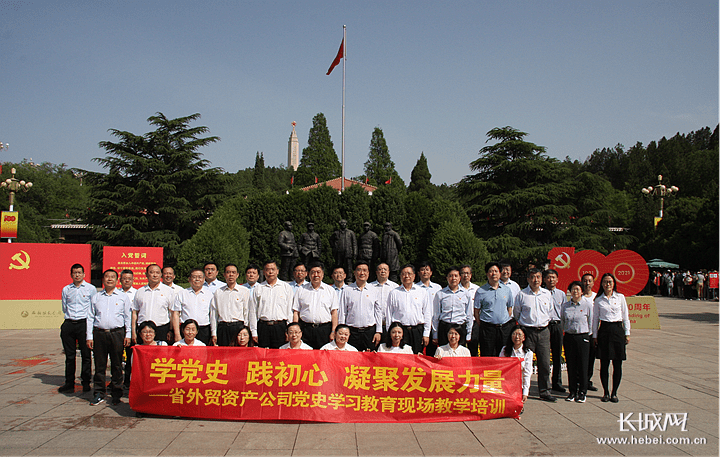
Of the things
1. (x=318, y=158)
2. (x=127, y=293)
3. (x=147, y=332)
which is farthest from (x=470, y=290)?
(x=318, y=158)

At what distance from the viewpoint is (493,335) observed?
5.47m

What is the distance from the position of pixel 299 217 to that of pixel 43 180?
33608mm

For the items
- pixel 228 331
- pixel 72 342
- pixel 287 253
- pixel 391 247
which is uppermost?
pixel 391 247

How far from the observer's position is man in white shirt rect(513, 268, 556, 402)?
5.34 m

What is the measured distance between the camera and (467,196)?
23672mm

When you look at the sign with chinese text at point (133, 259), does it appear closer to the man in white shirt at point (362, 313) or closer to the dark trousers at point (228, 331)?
the dark trousers at point (228, 331)

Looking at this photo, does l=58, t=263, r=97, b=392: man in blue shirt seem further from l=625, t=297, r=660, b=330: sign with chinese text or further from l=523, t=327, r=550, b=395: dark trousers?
l=625, t=297, r=660, b=330: sign with chinese text

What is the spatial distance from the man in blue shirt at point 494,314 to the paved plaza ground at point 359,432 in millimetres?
747

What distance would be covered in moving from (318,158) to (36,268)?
3475cm

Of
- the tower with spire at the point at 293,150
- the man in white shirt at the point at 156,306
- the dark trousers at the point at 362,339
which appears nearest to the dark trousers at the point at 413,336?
the dark trousers at the point at 362,339

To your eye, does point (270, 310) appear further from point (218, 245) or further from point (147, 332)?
point (218, 245)

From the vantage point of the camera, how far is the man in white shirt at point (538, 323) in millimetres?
5344

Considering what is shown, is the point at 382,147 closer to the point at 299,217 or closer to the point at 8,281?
the point at 299,217

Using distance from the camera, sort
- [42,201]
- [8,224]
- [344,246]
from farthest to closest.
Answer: [42,201]
[8,224]
[344,246]
